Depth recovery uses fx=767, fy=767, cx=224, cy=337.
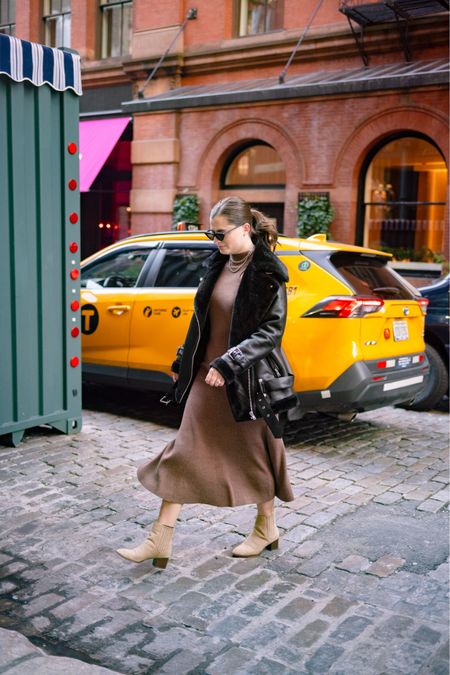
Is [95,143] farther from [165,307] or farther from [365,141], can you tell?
[165,307]

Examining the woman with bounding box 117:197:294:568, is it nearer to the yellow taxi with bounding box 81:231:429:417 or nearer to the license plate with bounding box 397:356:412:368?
the yellow taxi with bounding box 81:231:429:417

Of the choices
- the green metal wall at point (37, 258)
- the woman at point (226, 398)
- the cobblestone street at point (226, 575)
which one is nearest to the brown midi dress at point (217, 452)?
the woman at point (226, 398)

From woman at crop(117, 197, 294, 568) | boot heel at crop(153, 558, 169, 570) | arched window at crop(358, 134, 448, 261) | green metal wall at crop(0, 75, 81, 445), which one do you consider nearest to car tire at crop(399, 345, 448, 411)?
green metal wall at crop(0, 75, 81, 445)

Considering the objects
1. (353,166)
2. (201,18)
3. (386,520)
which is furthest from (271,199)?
(386,520)

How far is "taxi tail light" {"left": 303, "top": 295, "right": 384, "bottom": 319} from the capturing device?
6508mm

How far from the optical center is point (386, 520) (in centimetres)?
507

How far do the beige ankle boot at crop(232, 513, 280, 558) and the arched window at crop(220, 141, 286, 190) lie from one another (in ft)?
42.9

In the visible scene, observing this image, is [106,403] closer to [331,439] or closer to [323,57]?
[331,439]

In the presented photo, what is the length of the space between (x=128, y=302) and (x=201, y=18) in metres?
12.0

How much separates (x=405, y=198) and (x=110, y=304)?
360 inches

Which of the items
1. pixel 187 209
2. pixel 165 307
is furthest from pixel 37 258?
pixel 187 209

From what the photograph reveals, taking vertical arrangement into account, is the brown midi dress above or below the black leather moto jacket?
below

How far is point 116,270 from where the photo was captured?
27.2ft

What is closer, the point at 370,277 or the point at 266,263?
the point at 266,263
